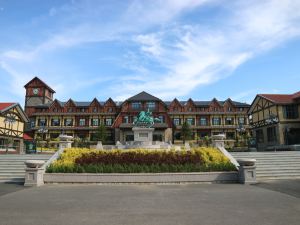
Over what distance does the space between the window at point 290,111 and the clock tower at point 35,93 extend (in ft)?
204

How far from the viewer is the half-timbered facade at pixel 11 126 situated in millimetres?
41844

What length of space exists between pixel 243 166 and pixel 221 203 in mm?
6944

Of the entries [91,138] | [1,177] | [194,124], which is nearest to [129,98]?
[91,138]

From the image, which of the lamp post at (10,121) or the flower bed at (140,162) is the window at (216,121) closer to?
the lamp post at (10,121)

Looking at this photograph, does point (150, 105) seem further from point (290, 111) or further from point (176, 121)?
point (290, 111)

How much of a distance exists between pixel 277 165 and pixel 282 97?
29.7m

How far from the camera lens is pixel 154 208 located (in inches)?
368

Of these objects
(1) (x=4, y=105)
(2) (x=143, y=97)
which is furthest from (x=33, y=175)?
(2) (x=143, y=97)

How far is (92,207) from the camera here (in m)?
9.57

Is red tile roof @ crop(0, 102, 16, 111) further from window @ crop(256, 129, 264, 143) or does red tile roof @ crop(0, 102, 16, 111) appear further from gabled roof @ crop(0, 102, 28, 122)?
window @ crop(256, 129, 264, 143)

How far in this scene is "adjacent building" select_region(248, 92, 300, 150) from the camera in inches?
1686

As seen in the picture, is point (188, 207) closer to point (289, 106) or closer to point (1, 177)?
point (1, 177)

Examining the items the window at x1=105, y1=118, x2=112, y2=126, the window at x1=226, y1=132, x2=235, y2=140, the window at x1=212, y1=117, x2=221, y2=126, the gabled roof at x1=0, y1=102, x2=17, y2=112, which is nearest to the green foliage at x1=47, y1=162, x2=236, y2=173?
the gabled roof at x1=0, y1=102, x2=17, y2=112

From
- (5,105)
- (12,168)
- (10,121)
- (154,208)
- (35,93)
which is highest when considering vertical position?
(35,93)
